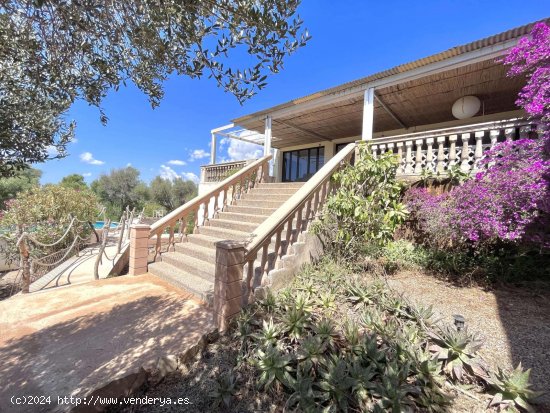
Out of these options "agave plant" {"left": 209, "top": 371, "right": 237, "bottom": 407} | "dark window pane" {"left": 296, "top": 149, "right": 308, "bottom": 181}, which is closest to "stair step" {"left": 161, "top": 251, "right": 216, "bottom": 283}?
"agave plant" {"left": 209, "top": 371, "right": 237, "bottom": 407}

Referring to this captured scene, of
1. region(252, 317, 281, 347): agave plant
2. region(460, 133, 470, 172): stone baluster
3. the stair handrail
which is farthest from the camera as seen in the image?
region(460, 133, 470, 172): stone baluster

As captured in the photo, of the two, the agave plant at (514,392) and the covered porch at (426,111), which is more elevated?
the covered porch at (426,111)

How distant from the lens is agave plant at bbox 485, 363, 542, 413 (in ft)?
6.18

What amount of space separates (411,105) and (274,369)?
310 inches

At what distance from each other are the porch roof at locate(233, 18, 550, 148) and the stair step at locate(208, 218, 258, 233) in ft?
14.2

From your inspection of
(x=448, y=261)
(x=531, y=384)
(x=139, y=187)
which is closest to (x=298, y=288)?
(x=531, y=384)

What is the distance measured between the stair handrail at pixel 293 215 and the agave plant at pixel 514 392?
2539 mm

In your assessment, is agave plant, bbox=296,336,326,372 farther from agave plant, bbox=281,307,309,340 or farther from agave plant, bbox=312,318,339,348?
agave plant, bbox=281,307,309,340

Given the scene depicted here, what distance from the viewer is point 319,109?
8203 mm

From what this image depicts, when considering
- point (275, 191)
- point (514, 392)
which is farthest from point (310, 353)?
point (275, 191)

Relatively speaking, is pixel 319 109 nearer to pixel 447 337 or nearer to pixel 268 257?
pixel 268 257

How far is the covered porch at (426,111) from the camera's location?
4.74 metres

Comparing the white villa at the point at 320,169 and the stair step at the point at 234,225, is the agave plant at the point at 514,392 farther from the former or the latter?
the stair step at the point at 234,225

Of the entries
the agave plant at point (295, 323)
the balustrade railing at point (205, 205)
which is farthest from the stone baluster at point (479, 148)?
the balustrade railing at point (205, 205)
